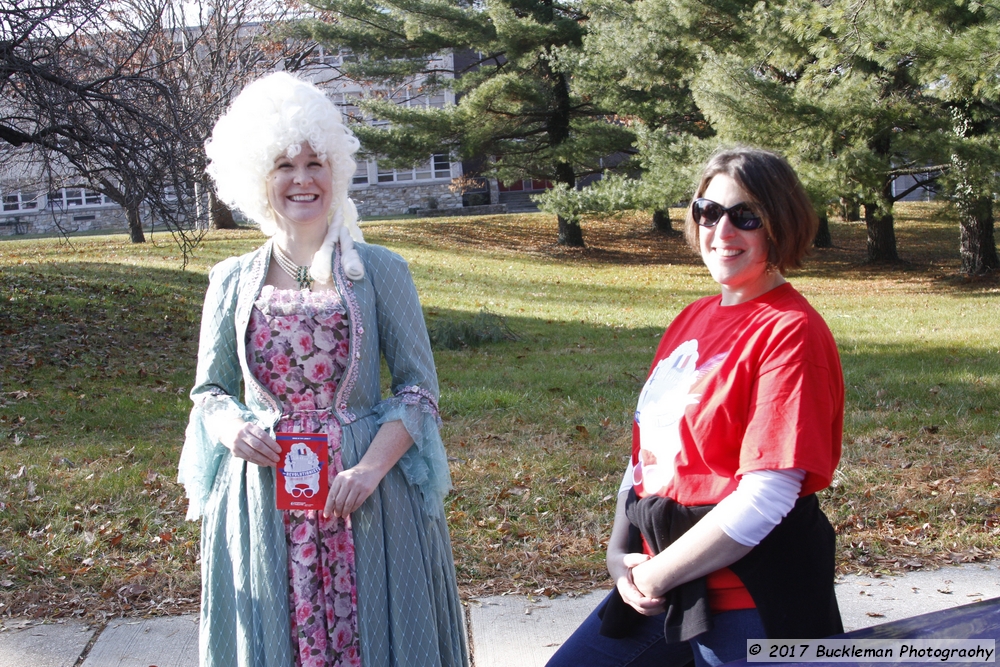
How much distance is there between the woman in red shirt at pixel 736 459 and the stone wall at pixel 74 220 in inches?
1430

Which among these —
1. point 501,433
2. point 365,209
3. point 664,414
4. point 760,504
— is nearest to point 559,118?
point 365,209

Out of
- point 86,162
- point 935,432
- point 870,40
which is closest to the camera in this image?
point 935,432

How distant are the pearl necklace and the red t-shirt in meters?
1.03

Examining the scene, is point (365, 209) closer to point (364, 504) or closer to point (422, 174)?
point (422, 174)

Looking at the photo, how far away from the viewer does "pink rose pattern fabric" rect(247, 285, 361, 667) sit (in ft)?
7.94

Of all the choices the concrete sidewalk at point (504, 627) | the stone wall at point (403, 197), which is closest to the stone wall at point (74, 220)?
the stone wall at point (403, 197)

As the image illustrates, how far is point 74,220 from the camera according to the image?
Result: 36031mm

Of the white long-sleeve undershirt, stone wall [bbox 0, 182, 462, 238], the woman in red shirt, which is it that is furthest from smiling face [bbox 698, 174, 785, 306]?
stone wall [bbox 0, 182, 462, 238]

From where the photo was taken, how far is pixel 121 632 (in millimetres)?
3615

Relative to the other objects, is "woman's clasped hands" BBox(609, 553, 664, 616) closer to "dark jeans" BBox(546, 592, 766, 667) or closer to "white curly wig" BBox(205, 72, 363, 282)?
"dark jeans" BBox(546, 592, 766, 667)

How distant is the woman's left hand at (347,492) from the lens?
7.66 feet

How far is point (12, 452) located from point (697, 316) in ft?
17.4

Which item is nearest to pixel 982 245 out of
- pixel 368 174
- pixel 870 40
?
pixel 870 40

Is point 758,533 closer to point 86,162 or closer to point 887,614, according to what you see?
point 887,614
